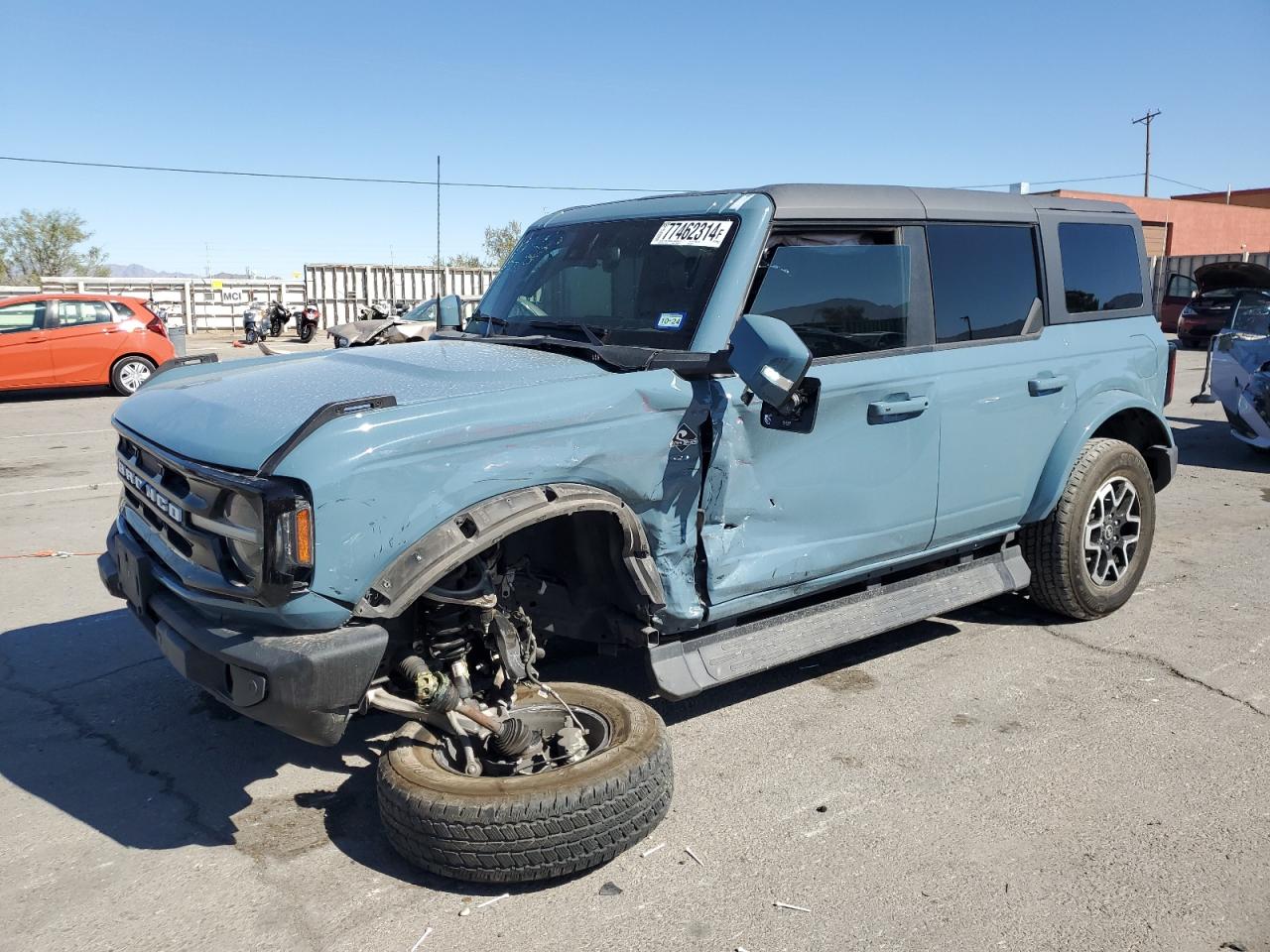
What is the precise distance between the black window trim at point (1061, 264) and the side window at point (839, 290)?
108cm

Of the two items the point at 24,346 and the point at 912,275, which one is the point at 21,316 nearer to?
the point at 24,346

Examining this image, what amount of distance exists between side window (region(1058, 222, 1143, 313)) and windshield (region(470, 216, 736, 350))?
213 cm

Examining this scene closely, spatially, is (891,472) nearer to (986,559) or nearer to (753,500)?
(753,500)

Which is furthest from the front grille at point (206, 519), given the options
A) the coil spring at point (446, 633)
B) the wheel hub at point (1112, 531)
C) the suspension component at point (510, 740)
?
the wheel hub at point (1112, 531)

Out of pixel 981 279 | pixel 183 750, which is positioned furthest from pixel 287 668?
pixel 981 279

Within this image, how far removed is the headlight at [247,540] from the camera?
9.28 ft

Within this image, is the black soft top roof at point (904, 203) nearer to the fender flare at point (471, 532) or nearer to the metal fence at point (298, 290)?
the fender flare at point (471, 532)

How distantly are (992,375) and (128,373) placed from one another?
50.7 feet

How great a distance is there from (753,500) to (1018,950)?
1660mm

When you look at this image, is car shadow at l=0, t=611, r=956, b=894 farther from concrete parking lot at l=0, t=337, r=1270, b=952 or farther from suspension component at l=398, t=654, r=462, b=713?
suspension component at l=398, t=654, r=462, b=713

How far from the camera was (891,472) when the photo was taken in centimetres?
419

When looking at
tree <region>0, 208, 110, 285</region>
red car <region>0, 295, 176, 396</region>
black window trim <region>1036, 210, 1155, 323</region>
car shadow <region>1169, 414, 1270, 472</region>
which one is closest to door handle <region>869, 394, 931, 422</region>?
black window trim <region>1036, 210, 1155, 323</region>

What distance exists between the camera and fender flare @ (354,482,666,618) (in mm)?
2922

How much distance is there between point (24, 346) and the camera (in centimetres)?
1548
